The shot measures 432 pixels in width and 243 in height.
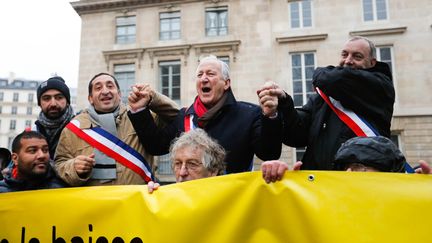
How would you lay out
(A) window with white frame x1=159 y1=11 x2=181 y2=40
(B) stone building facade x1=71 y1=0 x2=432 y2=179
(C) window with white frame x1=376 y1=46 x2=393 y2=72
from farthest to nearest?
(A) window with white frame x1=159 y1=11 x2=181 y2=40 < (C) window with white frame x1=376 y1=46 x2=393 y2=72 < (B) stone building facade x1=71 y1=0 x2=432 y2=179

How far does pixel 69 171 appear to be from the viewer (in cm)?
253


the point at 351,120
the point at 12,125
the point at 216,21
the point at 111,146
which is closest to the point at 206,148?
the point at 111,146

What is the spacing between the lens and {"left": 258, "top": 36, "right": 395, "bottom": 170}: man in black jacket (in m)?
2.43

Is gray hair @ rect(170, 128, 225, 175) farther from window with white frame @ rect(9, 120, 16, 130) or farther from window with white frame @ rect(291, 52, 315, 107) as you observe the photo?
window with white frame @ rect(9, 120, 16, 130)

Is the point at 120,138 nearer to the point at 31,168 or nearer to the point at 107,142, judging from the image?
the point at 107,142

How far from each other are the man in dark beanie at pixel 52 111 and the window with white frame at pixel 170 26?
14740mm

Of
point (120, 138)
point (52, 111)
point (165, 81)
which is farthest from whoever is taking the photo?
point (165, 81)

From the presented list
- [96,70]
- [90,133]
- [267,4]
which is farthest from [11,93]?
[90,133]

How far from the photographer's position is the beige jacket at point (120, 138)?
8.75 ft

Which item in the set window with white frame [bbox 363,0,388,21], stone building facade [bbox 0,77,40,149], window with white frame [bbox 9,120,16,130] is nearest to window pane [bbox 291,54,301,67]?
window with white frame [bbox 363,0,388,21]

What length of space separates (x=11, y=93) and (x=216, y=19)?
272 ft

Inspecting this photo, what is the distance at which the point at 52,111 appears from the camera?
10.5 feet

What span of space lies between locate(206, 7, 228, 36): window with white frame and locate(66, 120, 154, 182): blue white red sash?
14.8 m

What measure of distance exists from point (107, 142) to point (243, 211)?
1.38 m
